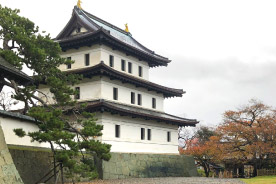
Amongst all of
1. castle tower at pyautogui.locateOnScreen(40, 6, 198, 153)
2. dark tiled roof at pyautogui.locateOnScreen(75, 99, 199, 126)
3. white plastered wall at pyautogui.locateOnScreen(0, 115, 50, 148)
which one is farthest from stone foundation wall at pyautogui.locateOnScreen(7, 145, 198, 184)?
dark tiled roof at pyautogui.locateOnScreen(75, 99, 199, 126)

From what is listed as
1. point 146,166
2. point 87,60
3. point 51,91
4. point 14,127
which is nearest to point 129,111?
point 146,166

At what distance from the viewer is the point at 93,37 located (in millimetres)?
31234

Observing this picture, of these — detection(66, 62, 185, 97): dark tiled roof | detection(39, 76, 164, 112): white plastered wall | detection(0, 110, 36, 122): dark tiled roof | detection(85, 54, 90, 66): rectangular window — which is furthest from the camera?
detection(85, 54, 90, 66): rectangular window

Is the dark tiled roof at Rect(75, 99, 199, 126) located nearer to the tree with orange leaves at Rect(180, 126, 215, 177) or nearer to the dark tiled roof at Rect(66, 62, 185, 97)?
the dark tiled roof at Rect(66, 62, 185, 97)

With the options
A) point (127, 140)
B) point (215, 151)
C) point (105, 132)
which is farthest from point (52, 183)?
point (215, 151)

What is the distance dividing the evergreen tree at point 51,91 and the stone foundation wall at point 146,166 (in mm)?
7696

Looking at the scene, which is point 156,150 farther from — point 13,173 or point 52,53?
point 13,173

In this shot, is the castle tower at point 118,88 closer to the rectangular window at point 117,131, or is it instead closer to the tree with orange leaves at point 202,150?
the rectangular window at point 117,131

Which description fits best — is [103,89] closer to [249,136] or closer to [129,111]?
[129,111]

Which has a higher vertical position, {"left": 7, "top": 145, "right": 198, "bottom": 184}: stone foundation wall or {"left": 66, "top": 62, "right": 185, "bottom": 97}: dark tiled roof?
{"left": 66, "top": 62, "right": 185, "bottom": 97}: dark tiled roof

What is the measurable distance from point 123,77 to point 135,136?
5365 millimetres

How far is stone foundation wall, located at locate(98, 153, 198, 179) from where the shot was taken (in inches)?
1093

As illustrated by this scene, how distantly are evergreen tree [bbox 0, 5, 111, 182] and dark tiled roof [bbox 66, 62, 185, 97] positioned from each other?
660 cm

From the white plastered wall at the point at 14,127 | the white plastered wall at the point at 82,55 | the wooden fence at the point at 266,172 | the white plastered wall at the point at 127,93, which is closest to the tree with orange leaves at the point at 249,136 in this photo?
the wooden fence at the point at 266,172
